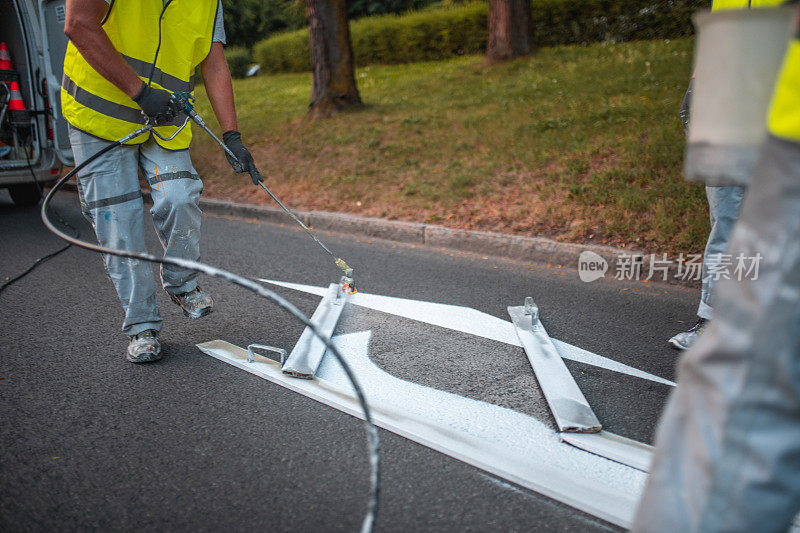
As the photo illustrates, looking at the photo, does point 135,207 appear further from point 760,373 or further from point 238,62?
point 238,62

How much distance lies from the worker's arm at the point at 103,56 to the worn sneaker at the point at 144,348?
1.13 m

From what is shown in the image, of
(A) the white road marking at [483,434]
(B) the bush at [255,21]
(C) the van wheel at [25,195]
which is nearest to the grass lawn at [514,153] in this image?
(C) the van wheel at [25,195]

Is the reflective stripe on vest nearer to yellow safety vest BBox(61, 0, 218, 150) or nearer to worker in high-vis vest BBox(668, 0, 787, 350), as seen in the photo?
worker in high-vis vest BBox(668, 0, 787, 350)

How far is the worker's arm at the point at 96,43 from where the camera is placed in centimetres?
250

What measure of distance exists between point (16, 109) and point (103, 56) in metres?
4.27

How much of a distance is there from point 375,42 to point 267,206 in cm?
1272

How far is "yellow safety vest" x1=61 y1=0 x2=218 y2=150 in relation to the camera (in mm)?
2721

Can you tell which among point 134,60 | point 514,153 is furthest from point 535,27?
point 134,60

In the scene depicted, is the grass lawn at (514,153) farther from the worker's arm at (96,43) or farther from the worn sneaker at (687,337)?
the worker's arm at (96,43)

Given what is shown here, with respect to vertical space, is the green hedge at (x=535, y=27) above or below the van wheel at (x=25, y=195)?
above

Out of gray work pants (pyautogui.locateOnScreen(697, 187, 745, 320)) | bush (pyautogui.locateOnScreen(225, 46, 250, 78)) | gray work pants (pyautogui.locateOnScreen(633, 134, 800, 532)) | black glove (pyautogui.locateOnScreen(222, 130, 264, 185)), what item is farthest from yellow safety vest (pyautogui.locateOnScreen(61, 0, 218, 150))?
bush (pyautogui.locateOnScreen(225, 46, 250, 78))

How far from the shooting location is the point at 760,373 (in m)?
1.04

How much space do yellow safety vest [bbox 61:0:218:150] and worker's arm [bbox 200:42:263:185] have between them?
0.22 metres

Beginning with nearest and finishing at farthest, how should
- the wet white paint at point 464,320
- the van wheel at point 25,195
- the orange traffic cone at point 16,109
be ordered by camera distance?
the wet white paint at point 464,320 < the orange traffic cone at point 16,109 < the van wheel at point 25,195
